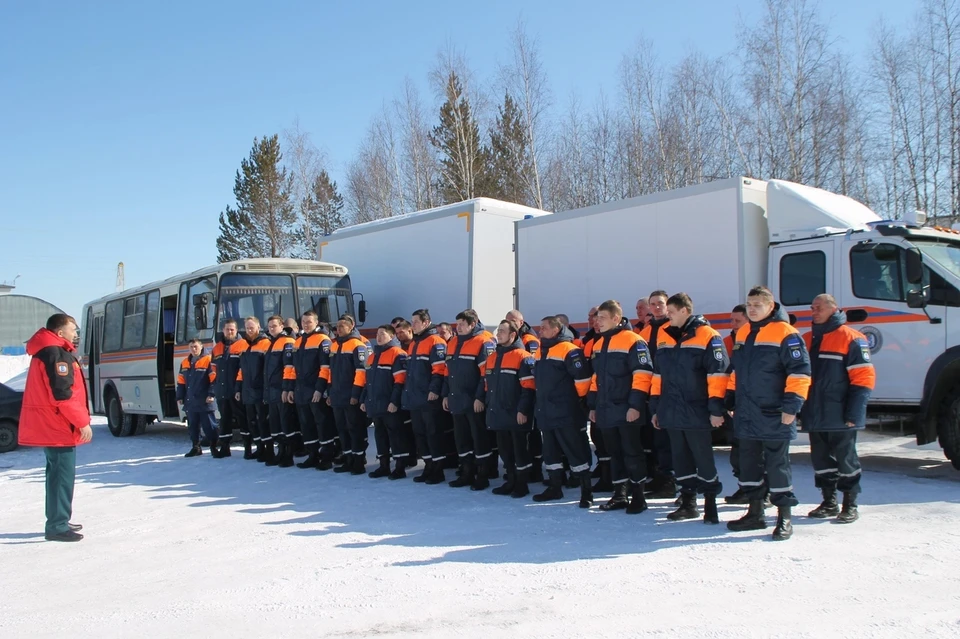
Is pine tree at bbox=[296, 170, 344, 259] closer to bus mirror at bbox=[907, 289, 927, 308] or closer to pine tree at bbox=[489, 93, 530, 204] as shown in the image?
pine tree at bbox=[489, 93, 530, 204]

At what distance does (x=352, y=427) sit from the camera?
32.6 ft

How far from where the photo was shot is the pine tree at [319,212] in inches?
1523

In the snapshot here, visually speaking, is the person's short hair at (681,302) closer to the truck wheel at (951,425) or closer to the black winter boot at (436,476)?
the truck wheel at (951,425)

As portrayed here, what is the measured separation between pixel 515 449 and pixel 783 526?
2.88 m

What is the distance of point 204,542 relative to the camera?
6.72 meters

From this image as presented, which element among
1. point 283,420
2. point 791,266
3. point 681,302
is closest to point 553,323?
point 681,302

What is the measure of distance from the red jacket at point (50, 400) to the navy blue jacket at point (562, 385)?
4129 mm

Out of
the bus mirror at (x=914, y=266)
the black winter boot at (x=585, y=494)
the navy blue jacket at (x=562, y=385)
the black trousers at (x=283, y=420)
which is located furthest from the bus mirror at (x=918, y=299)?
the black trousers at (x=283, y=420)

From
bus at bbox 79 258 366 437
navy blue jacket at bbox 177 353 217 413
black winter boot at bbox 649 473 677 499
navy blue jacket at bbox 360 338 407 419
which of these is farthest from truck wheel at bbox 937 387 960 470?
navy blue jacket at bbox 177 353 217 413

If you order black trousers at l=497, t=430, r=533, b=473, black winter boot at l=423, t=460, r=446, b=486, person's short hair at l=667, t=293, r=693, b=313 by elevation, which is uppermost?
person's short hair at l=667, t=293, r=693, b=313

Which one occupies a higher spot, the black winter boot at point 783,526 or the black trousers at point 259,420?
the black trousers at point 259,420

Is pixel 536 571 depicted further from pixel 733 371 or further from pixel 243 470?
pixel 243 470

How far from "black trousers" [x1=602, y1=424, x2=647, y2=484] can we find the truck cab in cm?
313

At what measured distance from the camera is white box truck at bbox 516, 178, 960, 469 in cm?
825
